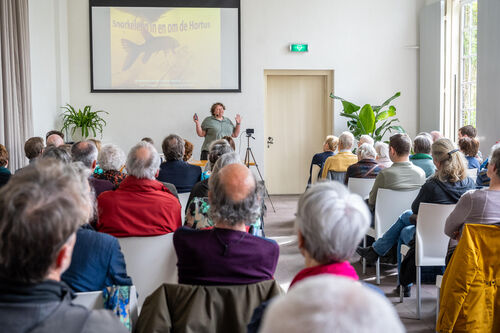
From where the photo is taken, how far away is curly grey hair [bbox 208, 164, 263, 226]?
7.02ft

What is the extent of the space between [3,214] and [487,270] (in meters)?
2.33

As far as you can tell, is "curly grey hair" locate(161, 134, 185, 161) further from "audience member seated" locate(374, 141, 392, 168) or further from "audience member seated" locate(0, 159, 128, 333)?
"audience member seated" locate(0, 159, 128, 333)

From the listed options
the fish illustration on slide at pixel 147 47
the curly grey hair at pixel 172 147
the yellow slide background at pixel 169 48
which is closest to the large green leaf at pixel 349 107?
the yellow slide background at pixel 169 48

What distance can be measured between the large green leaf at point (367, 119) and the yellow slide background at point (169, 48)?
2610mm

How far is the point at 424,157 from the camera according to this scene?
5.15m

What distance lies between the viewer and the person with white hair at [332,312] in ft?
2.25

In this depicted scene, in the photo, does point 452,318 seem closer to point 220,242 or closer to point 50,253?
point 220,242

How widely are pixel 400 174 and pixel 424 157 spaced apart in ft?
2.85

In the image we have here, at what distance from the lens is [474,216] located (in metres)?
2.79

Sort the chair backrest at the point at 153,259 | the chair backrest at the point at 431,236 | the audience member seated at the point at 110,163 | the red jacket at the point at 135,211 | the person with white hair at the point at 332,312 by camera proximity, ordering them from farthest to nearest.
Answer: the audience member seated at the point at 110,163 < the chair backrest at the point at 431,236 < the red jacket at the point at 135,211 < the chair backrest at the point at 153,259 < the person with white hair at the point at 332,312

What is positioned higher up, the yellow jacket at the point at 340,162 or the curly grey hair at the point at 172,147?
the curly grey hair at the point at 172,147

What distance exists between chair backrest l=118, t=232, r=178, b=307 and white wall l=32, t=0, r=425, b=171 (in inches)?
265

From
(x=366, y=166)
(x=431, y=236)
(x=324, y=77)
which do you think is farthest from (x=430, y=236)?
(x=324, y=77)

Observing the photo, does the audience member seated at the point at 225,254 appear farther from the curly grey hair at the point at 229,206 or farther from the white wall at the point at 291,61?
the white wall at the point at 291,61
